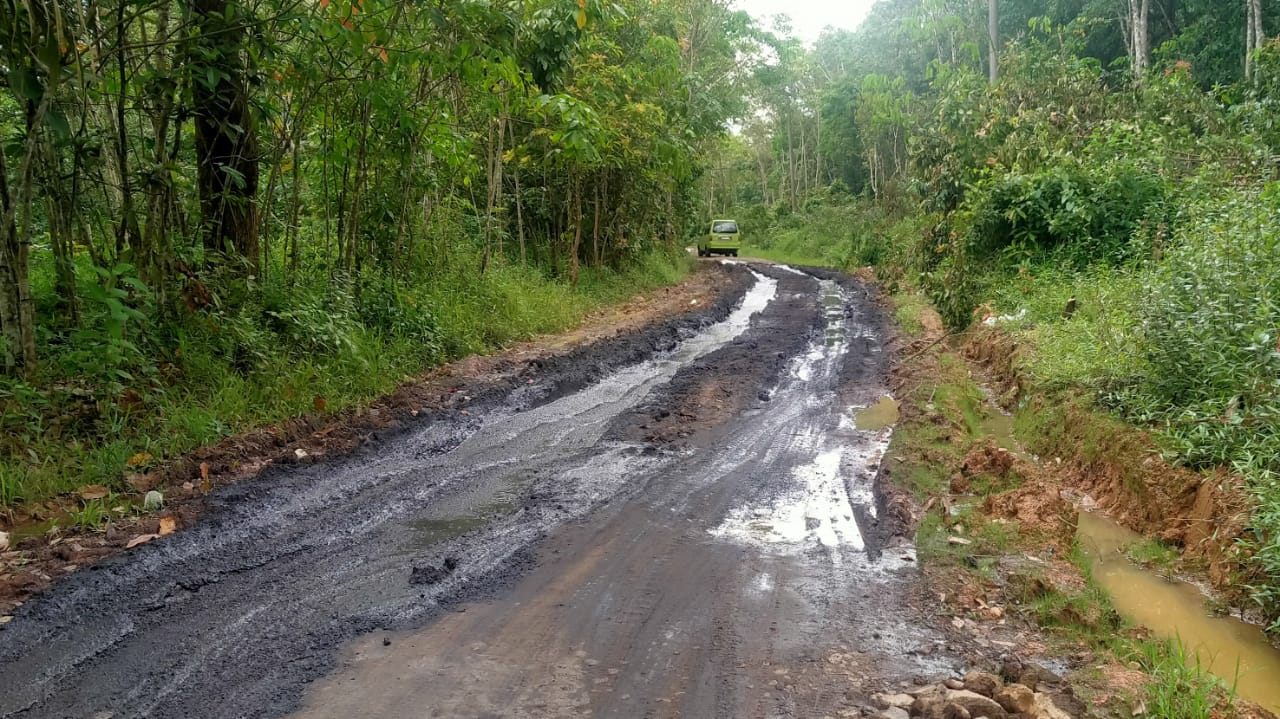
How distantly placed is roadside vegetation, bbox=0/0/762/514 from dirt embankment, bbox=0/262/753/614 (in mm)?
225

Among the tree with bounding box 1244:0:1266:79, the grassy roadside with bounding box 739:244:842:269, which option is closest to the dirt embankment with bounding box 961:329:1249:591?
the tree with bounding box 1244:0:1266:79

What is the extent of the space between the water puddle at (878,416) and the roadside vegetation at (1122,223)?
148cm

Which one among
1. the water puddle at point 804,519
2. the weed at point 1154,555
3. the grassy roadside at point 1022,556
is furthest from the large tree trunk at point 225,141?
the weed at point 1154,555

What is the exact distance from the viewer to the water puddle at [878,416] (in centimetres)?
841

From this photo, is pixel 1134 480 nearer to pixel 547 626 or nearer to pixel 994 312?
pixel 547 626

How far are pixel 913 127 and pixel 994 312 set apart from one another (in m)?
9.88

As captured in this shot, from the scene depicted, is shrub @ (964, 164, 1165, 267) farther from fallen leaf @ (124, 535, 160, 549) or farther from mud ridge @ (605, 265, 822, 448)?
fallen leaf @ (124, 535, 160, 549)

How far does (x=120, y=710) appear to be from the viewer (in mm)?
3285

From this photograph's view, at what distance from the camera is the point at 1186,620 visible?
15.3 ft

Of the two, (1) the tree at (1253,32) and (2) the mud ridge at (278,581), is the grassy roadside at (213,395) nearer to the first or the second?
(2) the mud ridge at (278,581)

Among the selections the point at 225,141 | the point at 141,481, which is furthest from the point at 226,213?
the point at 141,481

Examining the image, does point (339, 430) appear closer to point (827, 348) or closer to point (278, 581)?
point (278, 581)

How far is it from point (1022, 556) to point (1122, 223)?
9046 mm

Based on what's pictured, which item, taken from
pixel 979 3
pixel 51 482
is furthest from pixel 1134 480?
pixel 979 3
